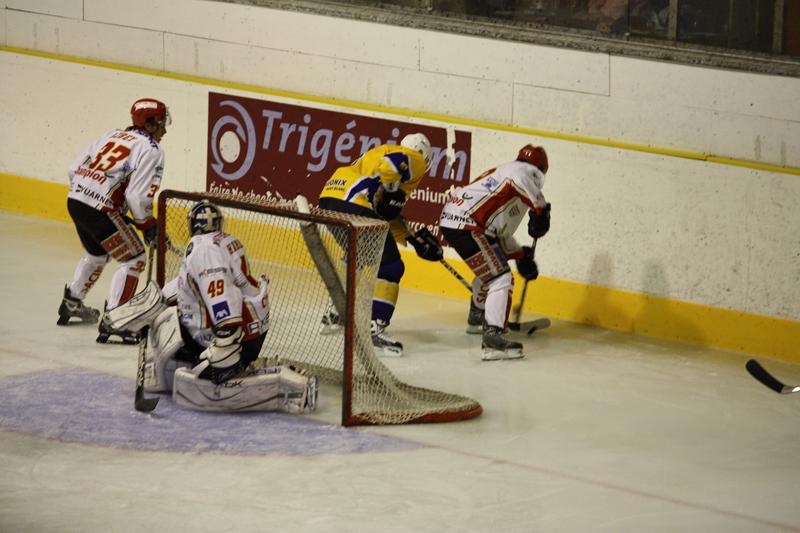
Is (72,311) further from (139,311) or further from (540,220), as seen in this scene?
(540,220)

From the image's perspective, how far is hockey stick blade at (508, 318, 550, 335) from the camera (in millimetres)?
8094

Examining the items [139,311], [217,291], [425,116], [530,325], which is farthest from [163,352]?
[425,116]

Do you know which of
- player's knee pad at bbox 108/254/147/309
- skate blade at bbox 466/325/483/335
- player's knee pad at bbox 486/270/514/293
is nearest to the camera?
player's knee pad at bbox 108/254/147/309

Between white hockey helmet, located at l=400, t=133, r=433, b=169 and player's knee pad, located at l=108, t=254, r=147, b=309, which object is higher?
white hockey helmet, located at l=400, t=133, r=433, b=169

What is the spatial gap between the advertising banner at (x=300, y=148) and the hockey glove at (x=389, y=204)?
127cm

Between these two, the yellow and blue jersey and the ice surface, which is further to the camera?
the yellow and blue jersey

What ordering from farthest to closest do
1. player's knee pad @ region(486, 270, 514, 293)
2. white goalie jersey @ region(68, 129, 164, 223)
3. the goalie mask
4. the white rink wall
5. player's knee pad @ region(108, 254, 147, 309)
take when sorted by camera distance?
the white rink wall
player's knee pad @ region(486, 270, 514, 293)
player's knee pad @ region(108, 254, 147, 309)
white goalie jersey @ region(68, 129, 164, 223)
the goalie mask

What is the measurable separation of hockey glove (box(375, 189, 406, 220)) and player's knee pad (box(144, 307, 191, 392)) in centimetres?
148

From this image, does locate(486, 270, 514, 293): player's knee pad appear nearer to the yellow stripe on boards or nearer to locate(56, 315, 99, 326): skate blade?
the yellow stripe on boards

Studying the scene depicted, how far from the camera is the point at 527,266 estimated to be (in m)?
7.89

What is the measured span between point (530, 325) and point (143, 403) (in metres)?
2.68

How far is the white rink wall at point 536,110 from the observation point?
310 inches

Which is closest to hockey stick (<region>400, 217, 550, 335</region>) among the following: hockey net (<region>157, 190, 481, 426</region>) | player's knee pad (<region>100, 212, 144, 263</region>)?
hockey net (<region>157, 190, 481, 426</region>)

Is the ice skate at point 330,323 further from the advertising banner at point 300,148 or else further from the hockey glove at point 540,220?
the advertising banner at point 300,148
